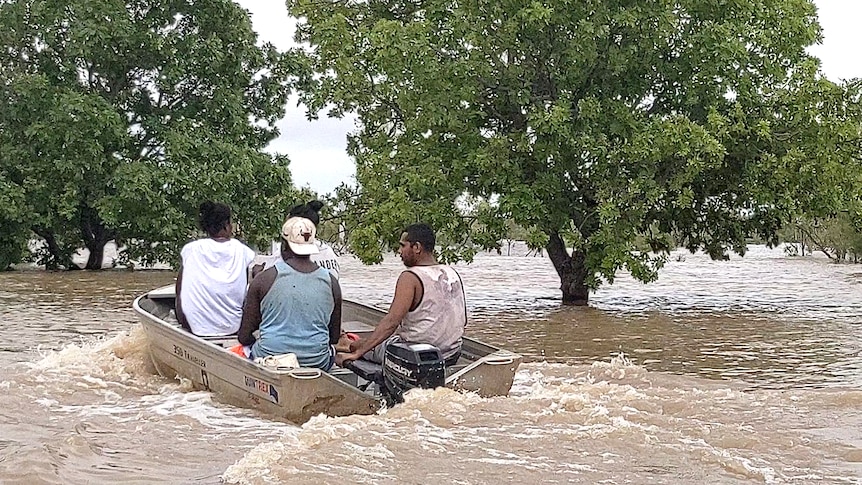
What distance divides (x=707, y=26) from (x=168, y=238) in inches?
766

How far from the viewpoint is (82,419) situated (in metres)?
8.93

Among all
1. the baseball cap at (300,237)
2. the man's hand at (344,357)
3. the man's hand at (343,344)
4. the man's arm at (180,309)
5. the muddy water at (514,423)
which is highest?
the baseball cap at (300,237)

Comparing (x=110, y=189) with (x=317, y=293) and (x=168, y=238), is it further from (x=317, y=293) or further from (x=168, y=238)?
Answer: (x=317, y=293)

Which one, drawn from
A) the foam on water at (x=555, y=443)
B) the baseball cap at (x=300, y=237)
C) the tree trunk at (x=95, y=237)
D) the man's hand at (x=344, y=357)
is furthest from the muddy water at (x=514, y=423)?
A: the tree trunk at (x=95, y=237)

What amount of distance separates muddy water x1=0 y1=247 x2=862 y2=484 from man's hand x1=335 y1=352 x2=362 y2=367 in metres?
0.86

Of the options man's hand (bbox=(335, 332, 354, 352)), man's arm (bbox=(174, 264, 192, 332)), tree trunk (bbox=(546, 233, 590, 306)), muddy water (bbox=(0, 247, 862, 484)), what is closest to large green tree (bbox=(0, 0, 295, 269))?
tree trunk (bbox=(546, 233, 590, 306))

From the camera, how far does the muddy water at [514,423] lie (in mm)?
6957

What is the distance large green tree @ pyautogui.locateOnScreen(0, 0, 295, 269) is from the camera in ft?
105

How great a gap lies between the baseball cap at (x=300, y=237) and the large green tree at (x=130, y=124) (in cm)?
2364

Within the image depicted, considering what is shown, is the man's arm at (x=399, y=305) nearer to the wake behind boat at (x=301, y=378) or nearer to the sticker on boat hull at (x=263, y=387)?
the wake behind boat at (x=301, y=378)

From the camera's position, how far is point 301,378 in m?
8.21

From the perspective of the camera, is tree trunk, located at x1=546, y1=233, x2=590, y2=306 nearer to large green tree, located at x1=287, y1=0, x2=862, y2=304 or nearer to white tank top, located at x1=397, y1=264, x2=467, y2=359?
large green tree, located at x1=287, y1=0, x2=862, y2=304

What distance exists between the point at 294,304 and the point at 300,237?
1.76 ft


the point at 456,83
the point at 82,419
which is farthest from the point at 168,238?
the point at 82,419
